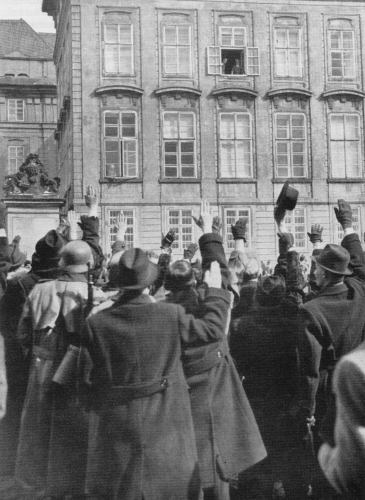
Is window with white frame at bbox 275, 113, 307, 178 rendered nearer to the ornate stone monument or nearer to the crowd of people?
the ornate stone monument

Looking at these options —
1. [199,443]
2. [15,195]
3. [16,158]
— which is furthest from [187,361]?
[16,158]

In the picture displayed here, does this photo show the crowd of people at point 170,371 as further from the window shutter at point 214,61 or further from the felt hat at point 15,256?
the window shutter at point 214,61

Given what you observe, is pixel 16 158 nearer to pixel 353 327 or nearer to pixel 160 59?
pixel 160 59

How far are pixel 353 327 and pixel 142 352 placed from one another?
1.80m

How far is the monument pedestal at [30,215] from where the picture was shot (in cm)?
1750

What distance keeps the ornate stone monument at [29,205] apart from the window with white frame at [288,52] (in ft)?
35.9

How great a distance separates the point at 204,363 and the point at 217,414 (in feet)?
1.17

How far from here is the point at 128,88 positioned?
2420 cm

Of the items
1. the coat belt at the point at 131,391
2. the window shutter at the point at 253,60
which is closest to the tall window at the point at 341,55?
the window shutter at the point at 253,60

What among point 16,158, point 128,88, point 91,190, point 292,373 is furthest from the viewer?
point 16,158

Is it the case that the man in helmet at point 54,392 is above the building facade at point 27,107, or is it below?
below

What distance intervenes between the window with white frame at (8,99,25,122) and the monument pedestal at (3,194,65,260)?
90.2 feet

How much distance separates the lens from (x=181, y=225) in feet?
80.9

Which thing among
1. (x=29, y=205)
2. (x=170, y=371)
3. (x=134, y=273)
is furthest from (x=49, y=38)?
(x=170, y=371)
